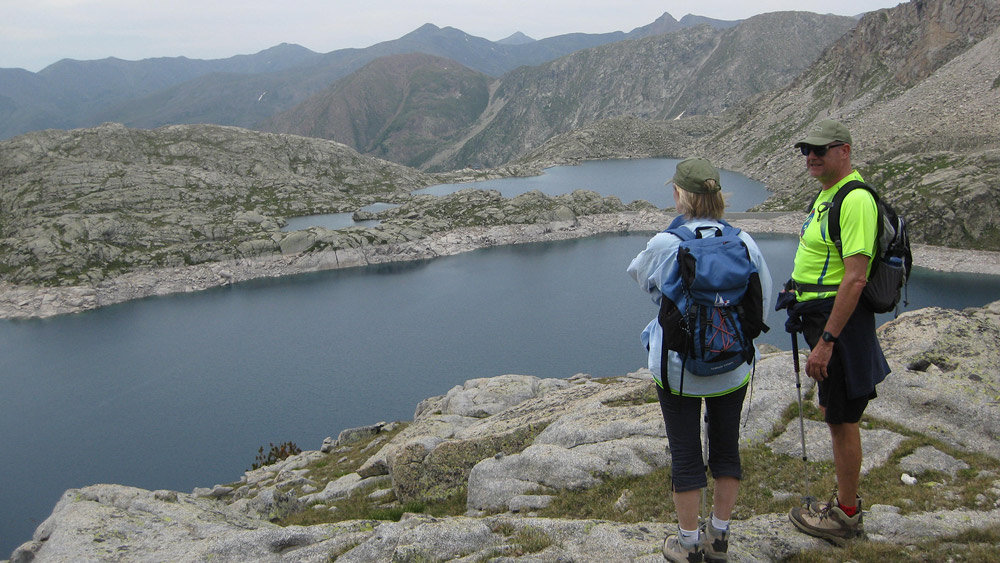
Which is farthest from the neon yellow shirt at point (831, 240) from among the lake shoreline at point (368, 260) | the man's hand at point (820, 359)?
the lake shoreline at point (368, 260)

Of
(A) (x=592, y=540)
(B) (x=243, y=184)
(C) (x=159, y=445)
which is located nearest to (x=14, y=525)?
(C) (x=159, y=445)

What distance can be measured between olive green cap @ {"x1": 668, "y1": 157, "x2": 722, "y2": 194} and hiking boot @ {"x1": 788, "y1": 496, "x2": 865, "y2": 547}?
4.14 m

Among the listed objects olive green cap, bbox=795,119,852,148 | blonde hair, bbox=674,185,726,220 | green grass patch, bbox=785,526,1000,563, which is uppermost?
olive green cap, bbox=795,119,852,148

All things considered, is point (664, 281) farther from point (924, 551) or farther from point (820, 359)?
point (924, 551)

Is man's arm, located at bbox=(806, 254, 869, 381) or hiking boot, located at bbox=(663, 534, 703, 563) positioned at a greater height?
man's arm, located at bbox=(806, 254, 869, 381)

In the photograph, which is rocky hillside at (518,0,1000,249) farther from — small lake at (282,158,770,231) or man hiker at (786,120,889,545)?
man hiker at (786,120,889,545)

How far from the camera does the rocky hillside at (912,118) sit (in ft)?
233

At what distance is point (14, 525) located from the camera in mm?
34000

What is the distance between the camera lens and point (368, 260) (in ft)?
317

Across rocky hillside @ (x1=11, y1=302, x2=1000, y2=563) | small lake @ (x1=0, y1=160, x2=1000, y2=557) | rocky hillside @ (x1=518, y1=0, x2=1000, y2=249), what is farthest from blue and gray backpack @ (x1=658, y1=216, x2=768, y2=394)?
rocky hillside @ (x1=518, y1=0, x2=1000, y2=249)

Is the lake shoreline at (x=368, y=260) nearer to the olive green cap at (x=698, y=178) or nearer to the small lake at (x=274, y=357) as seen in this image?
the small lake at (x=274, y=357)

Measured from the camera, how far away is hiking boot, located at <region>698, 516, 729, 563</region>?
5711mm

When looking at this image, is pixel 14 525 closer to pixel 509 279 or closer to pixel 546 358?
pixel 546 358

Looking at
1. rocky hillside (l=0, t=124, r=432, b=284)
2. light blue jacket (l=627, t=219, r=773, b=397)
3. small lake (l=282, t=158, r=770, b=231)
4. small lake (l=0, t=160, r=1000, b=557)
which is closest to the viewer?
light blue jacket (l=627, t=219, r=773, b=397)
